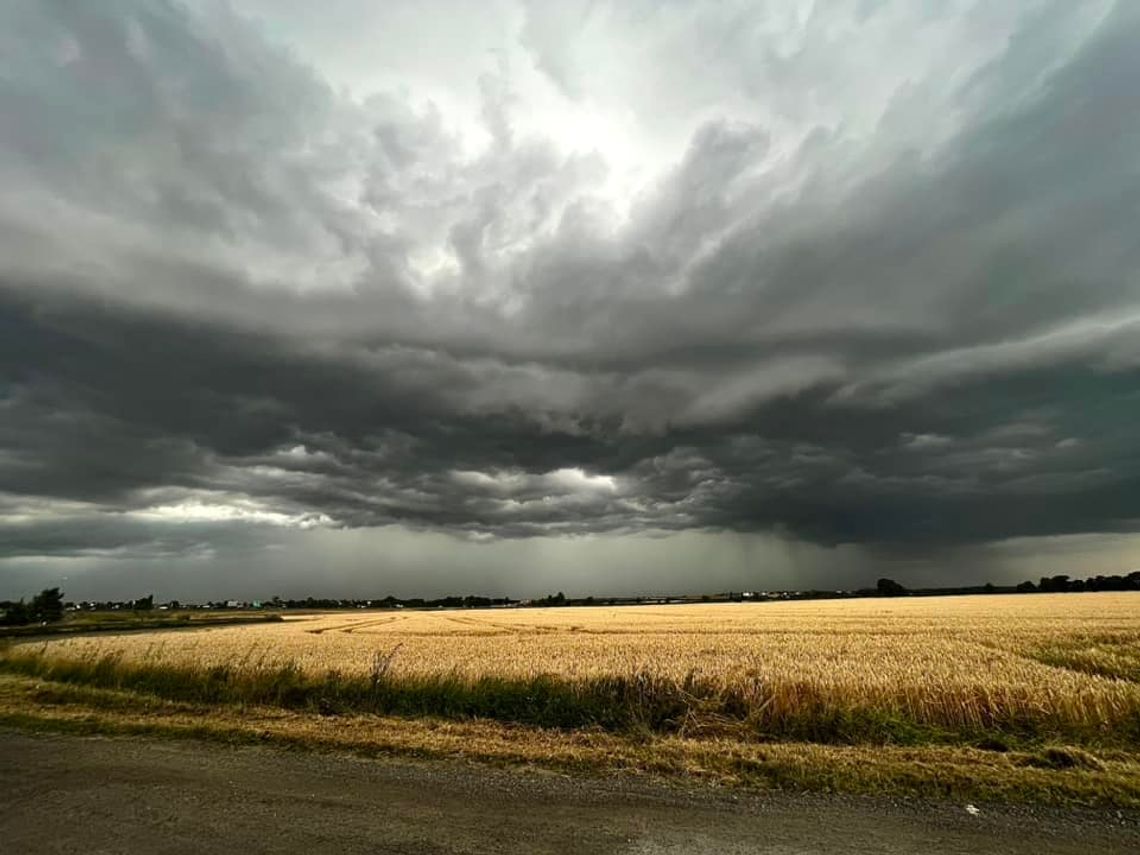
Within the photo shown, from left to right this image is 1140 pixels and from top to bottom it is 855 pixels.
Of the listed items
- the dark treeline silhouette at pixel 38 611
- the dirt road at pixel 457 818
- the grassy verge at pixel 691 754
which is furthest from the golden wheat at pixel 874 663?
the dark treeline silhouette at pixel 38 611

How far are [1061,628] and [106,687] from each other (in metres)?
45.5

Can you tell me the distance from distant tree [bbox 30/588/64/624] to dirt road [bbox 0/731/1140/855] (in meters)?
140

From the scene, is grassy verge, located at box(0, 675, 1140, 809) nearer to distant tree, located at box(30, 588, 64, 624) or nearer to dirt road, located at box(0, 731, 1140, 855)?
dirt road, located at box(0, 731, 1140, 855)

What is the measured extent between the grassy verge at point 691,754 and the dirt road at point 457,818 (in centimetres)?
67

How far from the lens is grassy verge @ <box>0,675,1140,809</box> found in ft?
29.4

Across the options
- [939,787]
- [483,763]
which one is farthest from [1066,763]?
[483,763]

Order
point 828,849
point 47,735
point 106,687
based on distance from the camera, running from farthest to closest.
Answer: point 106,687
point 47,735
point 828,849

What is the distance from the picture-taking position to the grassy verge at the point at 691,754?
29.4 feet

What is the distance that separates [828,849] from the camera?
7.01 meters

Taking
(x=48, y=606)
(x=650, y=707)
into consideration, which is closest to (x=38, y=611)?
(x=48, y=606)

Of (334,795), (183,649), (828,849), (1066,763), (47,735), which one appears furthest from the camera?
(183,649)

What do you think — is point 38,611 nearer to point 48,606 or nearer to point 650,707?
point 48,606

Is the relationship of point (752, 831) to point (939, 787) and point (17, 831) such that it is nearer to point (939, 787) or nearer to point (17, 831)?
point (939, 787)

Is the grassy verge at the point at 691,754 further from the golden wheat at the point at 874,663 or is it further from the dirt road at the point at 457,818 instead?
the golden wheat at the point at 874,663
